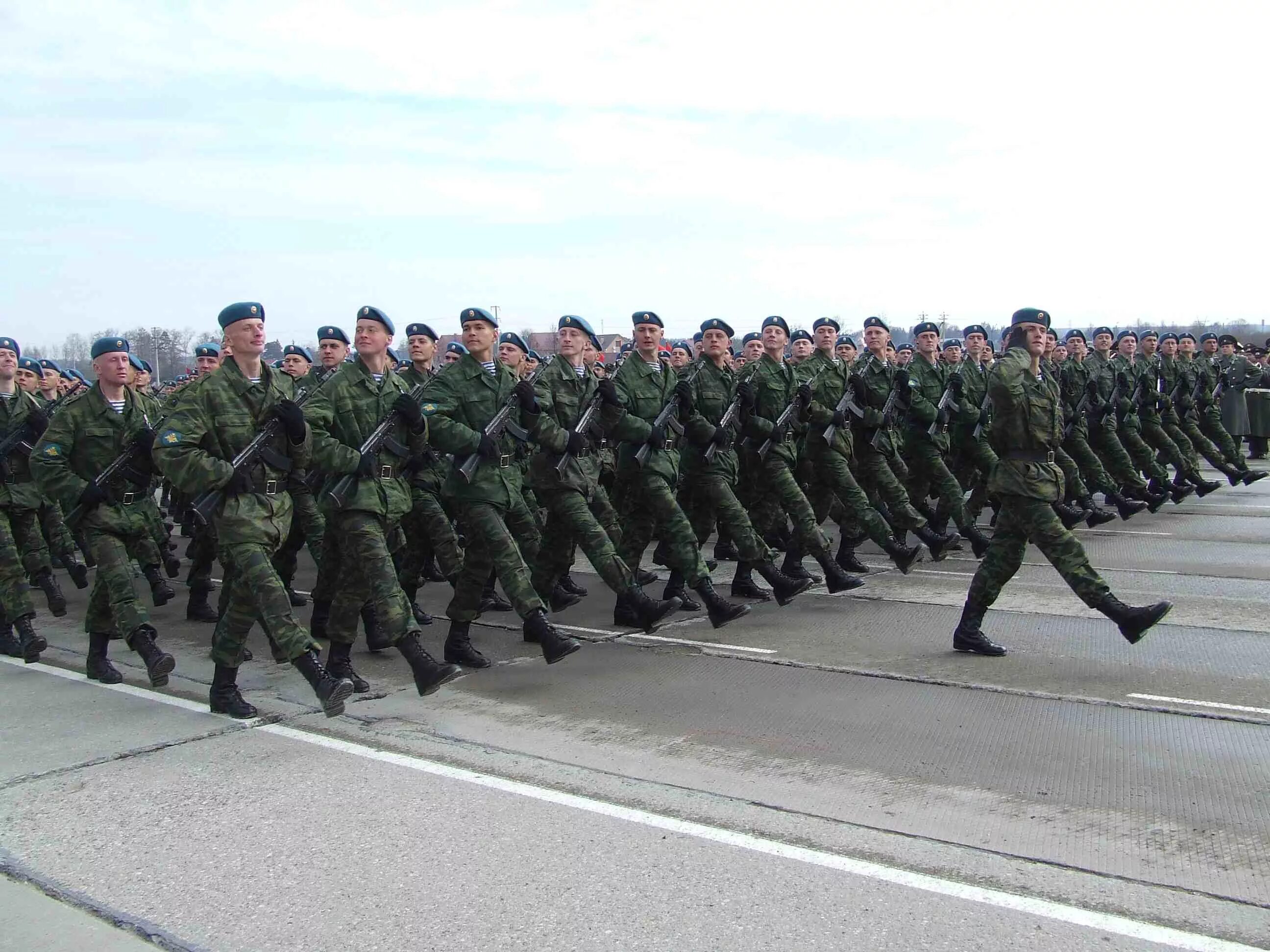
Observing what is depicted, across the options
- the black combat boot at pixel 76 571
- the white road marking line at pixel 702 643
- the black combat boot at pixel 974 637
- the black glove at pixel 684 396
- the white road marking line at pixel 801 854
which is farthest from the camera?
the black combat boot at pixel 76 571

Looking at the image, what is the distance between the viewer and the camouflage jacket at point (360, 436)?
20.0ft

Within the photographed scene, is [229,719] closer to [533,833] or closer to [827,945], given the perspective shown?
[533,833]

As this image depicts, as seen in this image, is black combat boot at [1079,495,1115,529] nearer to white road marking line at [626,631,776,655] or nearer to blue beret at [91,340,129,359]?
white road marking line at [626,631,776,655]

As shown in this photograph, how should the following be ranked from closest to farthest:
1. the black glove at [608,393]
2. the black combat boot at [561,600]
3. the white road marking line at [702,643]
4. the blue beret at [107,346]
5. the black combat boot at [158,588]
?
the blue beret at [107,346] → the white road marking line at [702,643] → the black glove at [608,393] → the black combat boot at [561,600] → the black combat boot at [158,588]

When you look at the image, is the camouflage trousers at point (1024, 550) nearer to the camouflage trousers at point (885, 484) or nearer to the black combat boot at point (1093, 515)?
the camouflage trousers at point (885, 484)

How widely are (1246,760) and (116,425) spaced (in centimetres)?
635

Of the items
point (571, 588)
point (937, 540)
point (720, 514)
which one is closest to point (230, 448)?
point (720, 514)

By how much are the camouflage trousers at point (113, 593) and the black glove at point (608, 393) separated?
299 centimetres

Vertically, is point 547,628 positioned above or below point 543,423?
below

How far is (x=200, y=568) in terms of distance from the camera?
9.07 m

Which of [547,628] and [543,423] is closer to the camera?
[547,628]

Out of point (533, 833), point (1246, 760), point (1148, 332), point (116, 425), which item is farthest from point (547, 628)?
point (1148, 332)

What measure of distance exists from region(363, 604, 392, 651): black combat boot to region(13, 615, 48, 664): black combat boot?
2010mm

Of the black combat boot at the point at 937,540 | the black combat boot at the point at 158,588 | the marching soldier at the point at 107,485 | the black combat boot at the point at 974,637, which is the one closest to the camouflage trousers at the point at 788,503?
the black combat boot at the point at 937,540
